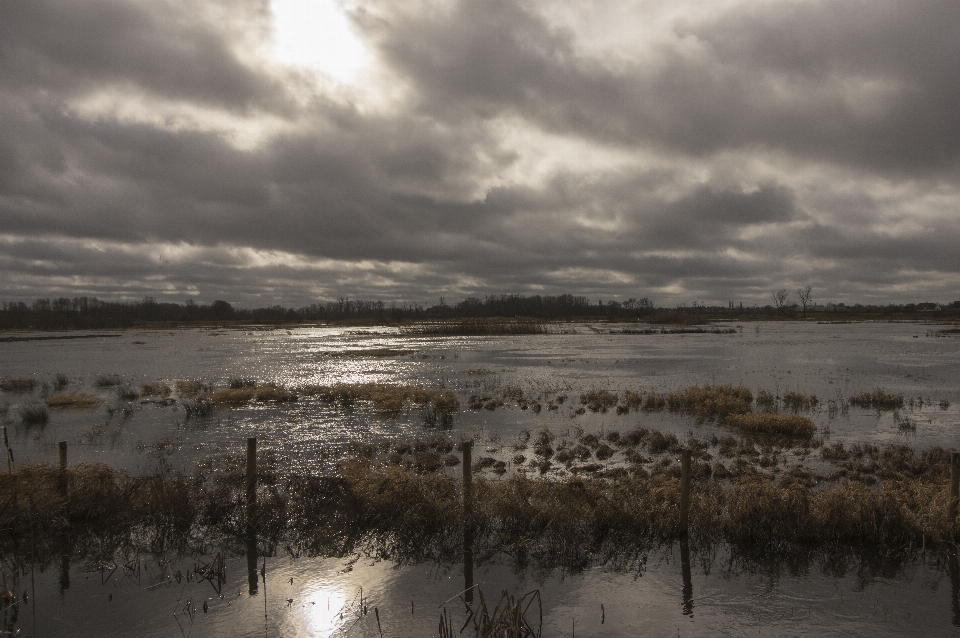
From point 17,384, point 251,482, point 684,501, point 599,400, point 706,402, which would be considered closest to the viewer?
point 684,501

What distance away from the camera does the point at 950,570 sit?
10.7 meters

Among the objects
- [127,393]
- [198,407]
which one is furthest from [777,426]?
[127,393]

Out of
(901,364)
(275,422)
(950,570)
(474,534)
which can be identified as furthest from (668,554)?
(901,364)

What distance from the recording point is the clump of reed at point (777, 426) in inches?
882

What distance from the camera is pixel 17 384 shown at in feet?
124

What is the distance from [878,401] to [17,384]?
170 ft

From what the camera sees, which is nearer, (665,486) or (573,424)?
(665,486)

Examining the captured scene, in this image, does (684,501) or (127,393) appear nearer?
(684,501)

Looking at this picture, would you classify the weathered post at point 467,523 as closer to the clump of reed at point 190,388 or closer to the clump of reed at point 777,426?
the clump of reed at point 777,426

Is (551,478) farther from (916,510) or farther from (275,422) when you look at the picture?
(275,422)

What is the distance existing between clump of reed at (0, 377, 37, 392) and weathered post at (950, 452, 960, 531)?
45949mm

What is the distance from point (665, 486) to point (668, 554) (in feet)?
7.86

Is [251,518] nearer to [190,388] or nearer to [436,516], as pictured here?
[436,516]

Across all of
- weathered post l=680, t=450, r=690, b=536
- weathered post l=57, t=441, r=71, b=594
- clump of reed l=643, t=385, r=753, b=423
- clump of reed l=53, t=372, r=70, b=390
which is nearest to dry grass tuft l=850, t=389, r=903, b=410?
clump of reed l=643, t=385, r=753, b=423
